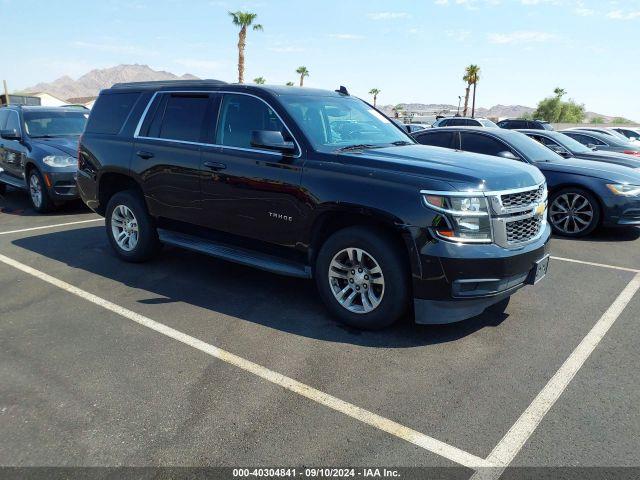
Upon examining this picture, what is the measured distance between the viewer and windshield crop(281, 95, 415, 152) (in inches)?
176

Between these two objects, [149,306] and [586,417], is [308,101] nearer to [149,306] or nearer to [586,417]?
→ [149,306]

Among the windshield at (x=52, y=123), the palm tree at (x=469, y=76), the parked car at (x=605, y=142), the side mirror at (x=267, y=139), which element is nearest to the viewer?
the side mirror at (x=267, y=139)

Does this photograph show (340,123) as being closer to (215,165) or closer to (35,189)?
(215,165)

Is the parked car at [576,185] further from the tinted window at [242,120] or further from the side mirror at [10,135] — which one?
the side mirror at [10,135]

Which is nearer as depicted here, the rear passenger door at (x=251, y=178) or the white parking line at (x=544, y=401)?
the white parking line at (x=544, y=401)

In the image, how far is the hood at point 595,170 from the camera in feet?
24.5

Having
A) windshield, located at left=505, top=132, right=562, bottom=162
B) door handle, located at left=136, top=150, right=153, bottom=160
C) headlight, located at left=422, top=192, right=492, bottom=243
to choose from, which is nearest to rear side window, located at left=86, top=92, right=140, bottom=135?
door handle, located at left=136, top=150, right=153, bottom=160

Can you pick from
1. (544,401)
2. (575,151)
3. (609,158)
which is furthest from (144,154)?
(609,158)

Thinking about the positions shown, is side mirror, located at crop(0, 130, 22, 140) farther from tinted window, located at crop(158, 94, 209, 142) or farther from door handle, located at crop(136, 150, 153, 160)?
tinted window, located at crop(158, 94, 209, 142)

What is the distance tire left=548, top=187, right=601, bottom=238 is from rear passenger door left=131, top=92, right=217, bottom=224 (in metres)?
5.55

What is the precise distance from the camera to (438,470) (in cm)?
254

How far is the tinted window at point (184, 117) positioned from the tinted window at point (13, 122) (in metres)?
5.80

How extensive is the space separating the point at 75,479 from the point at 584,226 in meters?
7.46

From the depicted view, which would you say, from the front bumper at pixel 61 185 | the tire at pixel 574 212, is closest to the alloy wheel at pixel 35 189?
the front bumper at pixel 61 185
